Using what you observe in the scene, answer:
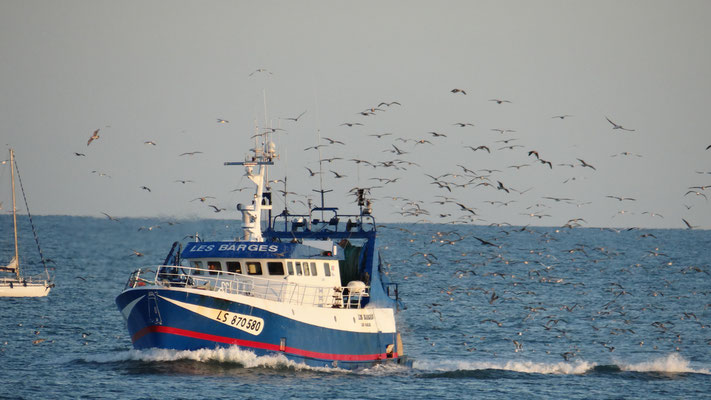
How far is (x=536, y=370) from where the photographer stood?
44.3m

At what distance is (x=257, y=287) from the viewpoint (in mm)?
39812

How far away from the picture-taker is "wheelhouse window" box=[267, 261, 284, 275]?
40219 mm

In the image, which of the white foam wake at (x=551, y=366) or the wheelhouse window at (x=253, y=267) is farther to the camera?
the white foam wake at (x=551, y=366)

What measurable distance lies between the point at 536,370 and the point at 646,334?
17.3 meters

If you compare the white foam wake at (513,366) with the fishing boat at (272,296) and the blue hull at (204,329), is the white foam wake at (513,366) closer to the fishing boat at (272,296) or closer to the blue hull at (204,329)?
the fishing boat at (272,296)

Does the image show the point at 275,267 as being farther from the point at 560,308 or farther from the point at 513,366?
the point at 560,308

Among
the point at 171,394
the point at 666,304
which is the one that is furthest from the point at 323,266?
the point at 666,304

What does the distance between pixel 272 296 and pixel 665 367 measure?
17.5 m

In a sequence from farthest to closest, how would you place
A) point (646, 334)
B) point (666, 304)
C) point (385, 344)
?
point (666, 304) < point (646, 334) < point (385, 344)

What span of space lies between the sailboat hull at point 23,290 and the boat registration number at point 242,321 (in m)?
36.3

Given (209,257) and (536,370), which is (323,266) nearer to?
(209,257)

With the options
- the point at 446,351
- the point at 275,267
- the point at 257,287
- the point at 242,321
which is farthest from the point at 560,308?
the point at 242,321

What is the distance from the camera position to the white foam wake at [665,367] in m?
45.4

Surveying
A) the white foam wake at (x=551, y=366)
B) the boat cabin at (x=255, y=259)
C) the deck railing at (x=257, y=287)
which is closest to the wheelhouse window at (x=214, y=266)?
the boat cabin at (x=255, y=259)
